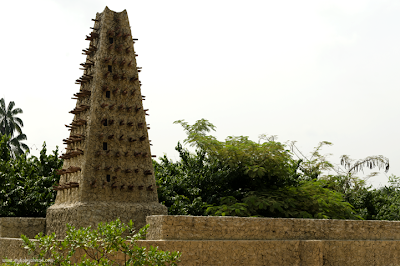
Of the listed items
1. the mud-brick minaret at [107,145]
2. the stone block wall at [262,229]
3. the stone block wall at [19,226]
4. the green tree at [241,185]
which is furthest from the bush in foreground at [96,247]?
the green tree at [241,185]

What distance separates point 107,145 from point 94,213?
2082 millimetres

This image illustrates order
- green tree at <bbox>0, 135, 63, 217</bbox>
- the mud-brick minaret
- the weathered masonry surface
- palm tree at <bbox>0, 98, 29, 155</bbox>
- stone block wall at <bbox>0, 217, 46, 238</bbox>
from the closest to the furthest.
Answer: the weathered masonry surface, the mud-brick minaret, stone block wall at <bbox>0, 217, 46, 238</bbox>, green tree at <bbox>0, 135, 63, 217</bbox>, palm tree at <bbox>0, 98, 29, 155</bbox>

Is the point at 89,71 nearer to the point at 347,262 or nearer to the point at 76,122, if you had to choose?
the point at 76,122

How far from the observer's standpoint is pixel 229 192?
1895 cm

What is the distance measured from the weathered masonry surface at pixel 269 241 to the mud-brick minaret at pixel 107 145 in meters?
2.02

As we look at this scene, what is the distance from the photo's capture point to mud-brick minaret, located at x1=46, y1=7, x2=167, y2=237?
12.8m

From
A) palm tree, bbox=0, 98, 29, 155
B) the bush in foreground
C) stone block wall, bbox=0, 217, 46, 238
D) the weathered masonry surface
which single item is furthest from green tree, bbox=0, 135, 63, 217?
palm tree, bbox=0, 98, 29, 155

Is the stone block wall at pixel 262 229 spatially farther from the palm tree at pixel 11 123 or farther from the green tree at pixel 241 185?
the palm tree at pixel 11 123

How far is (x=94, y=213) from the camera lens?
12438 millimetres

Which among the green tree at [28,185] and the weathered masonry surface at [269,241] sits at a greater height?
the green tree at [28,185]

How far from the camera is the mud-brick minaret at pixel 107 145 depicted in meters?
12.8

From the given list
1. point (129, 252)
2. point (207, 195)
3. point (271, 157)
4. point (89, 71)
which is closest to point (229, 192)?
point (207, 195)

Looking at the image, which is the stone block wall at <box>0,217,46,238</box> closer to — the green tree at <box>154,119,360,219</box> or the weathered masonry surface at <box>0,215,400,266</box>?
the weathered masonry surface at <box>0,215,400,266</box>

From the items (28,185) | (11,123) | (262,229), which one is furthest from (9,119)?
(262,229)
